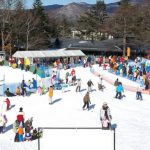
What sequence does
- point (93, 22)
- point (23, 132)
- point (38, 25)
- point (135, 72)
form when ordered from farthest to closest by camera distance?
point (93, 22) < point (38, 25) < point (135, 72) < point (23, 132)

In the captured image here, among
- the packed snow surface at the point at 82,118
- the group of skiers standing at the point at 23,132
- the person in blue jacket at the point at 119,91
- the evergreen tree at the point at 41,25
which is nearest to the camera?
the packed snow surface at the point at 82,118

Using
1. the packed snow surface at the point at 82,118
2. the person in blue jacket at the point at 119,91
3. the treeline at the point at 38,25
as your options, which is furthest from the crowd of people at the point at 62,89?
the treeline at the point at 38,25

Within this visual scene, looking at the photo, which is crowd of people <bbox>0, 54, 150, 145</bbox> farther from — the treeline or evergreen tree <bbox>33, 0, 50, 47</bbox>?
evergreen tree <bbox>33, 0, 50, 47</bbox>

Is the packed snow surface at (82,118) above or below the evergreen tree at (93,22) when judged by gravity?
below

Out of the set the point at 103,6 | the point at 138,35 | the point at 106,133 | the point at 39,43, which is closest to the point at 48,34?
the point at 39,43

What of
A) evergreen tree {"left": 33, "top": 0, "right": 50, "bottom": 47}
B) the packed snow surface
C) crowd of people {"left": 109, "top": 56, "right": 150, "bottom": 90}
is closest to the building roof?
crowd of people {"left": 109, "top": 56, "right": 150, "bottom": 90}

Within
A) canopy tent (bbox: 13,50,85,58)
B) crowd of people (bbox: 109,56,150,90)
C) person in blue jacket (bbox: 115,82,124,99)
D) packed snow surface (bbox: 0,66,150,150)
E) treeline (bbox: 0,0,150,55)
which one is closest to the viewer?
packed snow surface (bbox: 0,66,150,150)

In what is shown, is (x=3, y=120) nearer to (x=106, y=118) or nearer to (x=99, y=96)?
(x=106, y=118)

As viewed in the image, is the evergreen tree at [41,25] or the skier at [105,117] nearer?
the skier at [105,117]

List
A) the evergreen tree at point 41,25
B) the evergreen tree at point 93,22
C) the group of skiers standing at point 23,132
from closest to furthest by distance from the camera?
the group of skiers standing at point 23,132
the evergreen tree at point 41,25
the evergreen tree at point 93,22

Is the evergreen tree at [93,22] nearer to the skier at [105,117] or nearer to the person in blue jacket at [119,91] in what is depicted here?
the person in blue jacket at [119,91]

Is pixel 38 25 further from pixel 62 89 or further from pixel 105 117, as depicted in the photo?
pixel 105 117

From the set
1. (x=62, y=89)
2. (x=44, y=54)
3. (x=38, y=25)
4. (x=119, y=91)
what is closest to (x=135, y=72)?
(x=62, y=89)

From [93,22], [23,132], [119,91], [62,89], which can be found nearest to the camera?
[23,132]
